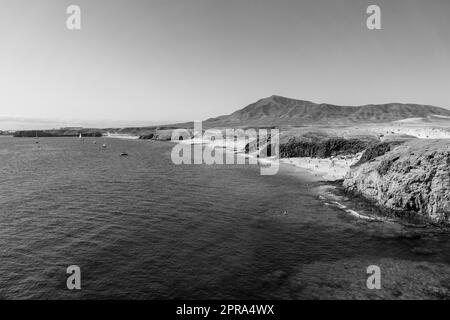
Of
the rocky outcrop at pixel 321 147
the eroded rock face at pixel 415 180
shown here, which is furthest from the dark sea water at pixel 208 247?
the rocky outcrop at pixel 321 147

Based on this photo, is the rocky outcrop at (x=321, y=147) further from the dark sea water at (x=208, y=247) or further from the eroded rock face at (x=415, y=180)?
the eroded rock face at (x=415, y=180)

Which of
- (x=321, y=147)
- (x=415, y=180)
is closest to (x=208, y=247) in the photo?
(x=415, y=180)

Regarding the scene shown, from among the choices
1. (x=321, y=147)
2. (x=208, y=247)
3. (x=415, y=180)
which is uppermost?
(x=321, y=147)

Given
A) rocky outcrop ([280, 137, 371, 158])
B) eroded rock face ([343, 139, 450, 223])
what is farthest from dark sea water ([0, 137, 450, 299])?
rocky outcrop ([280, 137, 371, 158])

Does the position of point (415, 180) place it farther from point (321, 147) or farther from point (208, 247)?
point (321, 147)
